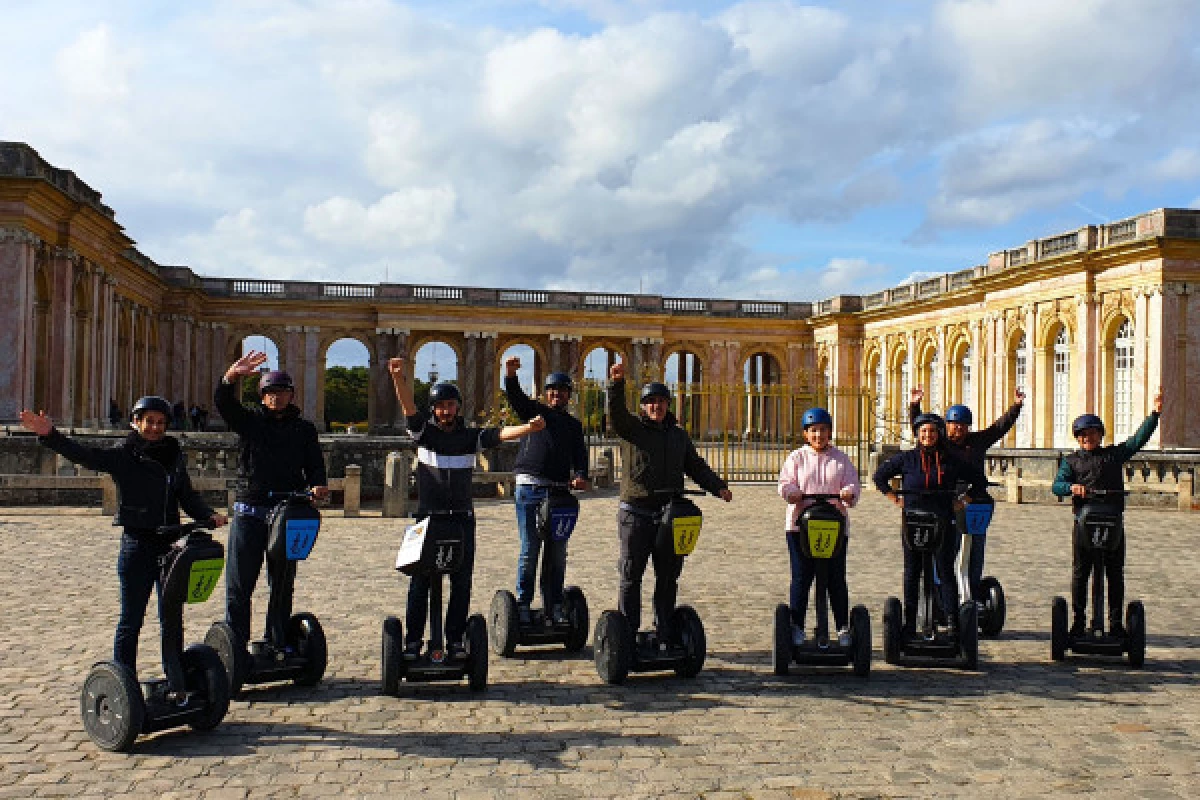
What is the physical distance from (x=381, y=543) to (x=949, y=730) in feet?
27.8

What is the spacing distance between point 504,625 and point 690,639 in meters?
1.32

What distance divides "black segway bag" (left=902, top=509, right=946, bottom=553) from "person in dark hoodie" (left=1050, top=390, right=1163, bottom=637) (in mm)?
1045

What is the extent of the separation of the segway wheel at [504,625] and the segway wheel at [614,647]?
0.84 metres

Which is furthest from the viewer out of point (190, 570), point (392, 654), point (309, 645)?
point (309, 645)

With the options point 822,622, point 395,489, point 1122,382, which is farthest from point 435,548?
point 1122,382

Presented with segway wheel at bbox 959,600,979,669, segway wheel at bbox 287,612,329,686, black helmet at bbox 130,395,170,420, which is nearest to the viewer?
black helmet at bbox 130,395,170,420

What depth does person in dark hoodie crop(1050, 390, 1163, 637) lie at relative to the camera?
6914 millimetres

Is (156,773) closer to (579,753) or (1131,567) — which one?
(579,753)

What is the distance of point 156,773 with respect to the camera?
180 inches

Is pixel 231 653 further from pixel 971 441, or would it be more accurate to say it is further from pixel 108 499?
pixel 108 499

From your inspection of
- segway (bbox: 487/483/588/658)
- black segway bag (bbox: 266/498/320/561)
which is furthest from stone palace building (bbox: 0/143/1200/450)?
black segway bag (bbox: 266/498/320/561)

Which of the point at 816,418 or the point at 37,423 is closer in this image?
the point at 37,423

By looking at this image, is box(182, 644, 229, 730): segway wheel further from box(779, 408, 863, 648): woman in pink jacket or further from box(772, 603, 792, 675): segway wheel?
box(779, 408, 863, 648): woman in pink jacket

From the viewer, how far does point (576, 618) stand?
7.02m
